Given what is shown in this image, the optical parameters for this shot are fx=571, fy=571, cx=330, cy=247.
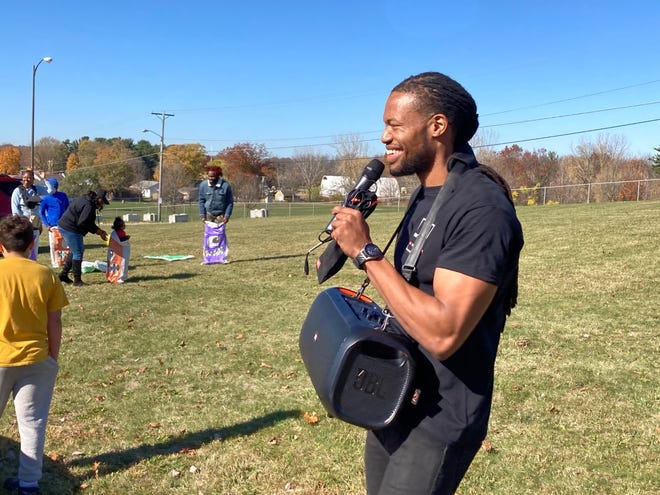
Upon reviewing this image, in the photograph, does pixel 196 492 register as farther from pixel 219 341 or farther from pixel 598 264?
pixel 598 264

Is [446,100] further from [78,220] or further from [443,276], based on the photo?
[78,220]

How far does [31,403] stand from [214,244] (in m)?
9.91

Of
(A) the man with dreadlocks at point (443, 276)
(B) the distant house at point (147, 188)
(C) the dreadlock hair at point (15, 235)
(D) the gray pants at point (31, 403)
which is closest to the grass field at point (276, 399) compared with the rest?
(D) the gray pants at point (31, 403)

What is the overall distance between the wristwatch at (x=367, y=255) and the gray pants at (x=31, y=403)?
8.50 ft

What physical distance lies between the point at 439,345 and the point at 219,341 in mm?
5827

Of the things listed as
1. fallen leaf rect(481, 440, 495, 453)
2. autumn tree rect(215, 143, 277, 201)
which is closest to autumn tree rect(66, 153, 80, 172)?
autumn tree rect(215, 143, 277, 201)

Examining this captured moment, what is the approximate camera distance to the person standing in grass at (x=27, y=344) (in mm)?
3346

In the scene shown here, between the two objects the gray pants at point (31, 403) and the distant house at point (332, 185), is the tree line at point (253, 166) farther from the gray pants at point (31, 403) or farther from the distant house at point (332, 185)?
the gray pants at point (31, 403)

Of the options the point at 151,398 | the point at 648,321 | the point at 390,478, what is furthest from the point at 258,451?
the point at 648,321

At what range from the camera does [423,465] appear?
1.77 meters

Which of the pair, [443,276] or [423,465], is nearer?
[443,276]

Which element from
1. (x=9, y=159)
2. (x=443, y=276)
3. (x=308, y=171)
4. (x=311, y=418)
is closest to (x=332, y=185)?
(x=308, y=171)

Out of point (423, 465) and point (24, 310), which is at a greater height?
point (24, 310)

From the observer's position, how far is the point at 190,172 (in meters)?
86.7
